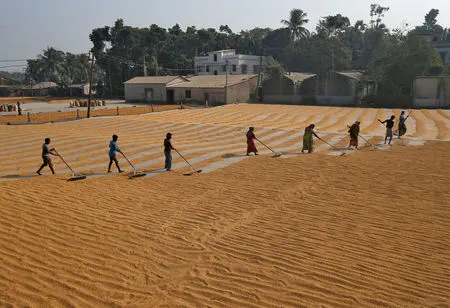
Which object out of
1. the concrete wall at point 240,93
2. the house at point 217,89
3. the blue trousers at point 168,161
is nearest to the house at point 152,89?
the house at point 217,89

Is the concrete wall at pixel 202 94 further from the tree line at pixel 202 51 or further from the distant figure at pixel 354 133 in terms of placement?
the distant figure at pixel 354 133

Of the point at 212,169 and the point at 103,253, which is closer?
the point at 103,253

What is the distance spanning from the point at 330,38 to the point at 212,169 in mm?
70074

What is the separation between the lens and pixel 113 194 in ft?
36.5

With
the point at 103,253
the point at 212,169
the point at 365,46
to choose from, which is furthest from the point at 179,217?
the point at 365,46

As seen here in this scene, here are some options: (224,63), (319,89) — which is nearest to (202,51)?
(224,63)

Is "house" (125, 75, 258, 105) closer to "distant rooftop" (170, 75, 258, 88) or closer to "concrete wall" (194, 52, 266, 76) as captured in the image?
"distant rooftop" (170, 75, 258, 88)

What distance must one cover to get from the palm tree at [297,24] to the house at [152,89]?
3135 cm

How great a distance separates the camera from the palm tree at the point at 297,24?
244 feet

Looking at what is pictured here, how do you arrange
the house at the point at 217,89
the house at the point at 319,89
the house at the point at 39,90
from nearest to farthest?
the house at the point at 319,89 → the house at the point at 217,89 → the house at the point at 39,90

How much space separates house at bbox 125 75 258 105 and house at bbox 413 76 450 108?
20452 mm

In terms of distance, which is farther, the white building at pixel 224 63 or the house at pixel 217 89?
the white building at pixel 224 63

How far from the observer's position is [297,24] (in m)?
75.6

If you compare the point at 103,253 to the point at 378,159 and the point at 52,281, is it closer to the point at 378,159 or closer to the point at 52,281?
the point at 52,281
